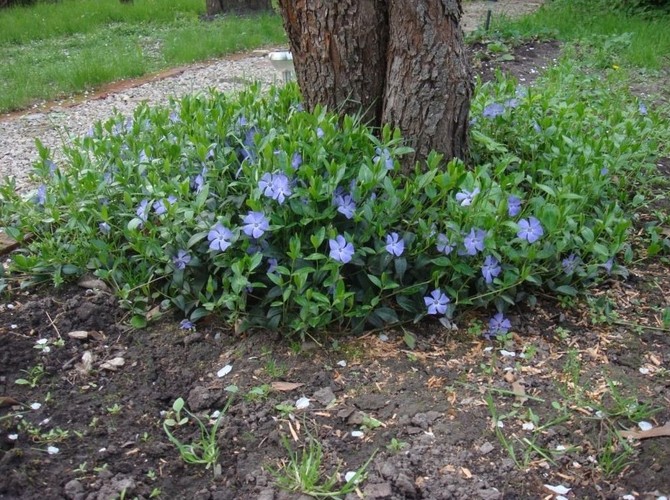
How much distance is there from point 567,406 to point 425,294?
2.25 feet

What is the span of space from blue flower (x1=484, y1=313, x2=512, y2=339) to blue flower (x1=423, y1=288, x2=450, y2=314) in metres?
0.21

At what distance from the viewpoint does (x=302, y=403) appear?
246 cm

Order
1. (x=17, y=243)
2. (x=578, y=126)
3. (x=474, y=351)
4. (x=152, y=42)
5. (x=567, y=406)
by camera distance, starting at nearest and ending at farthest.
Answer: (x=567, y=406)
(x=474, y=351)
(x=17, y=243)
(x=578, y=126)
(x=152, y=42)

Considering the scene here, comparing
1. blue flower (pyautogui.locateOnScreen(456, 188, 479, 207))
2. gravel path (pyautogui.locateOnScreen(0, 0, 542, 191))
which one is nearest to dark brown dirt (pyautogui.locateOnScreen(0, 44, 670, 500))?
blue flower (pyautogui.locateOnScreen(456, 188, 479, 207))

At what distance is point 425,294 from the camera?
9.39 ft

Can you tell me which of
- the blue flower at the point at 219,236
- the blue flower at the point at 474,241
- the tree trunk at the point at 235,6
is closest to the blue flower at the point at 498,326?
the blue flower at the point at 474,241

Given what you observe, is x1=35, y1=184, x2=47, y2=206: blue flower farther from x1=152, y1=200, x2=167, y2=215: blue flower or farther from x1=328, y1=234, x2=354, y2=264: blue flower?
x1=328, y1=234, x2=354, y2=264: blue flower

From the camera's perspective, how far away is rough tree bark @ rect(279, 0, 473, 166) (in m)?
3.12

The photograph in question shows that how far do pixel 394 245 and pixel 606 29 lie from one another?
6768 millimetres

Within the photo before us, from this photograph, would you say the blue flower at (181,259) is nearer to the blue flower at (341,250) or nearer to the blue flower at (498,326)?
the blue flower at (341,250)

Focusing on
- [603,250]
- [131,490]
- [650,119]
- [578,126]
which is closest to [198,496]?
[131,490]

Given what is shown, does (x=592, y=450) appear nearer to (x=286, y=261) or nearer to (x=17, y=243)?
(x=286, y=261)

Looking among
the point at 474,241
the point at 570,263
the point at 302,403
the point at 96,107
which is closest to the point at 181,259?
the point at 302,403

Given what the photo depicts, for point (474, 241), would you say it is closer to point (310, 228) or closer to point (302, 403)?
point (310, 228)
